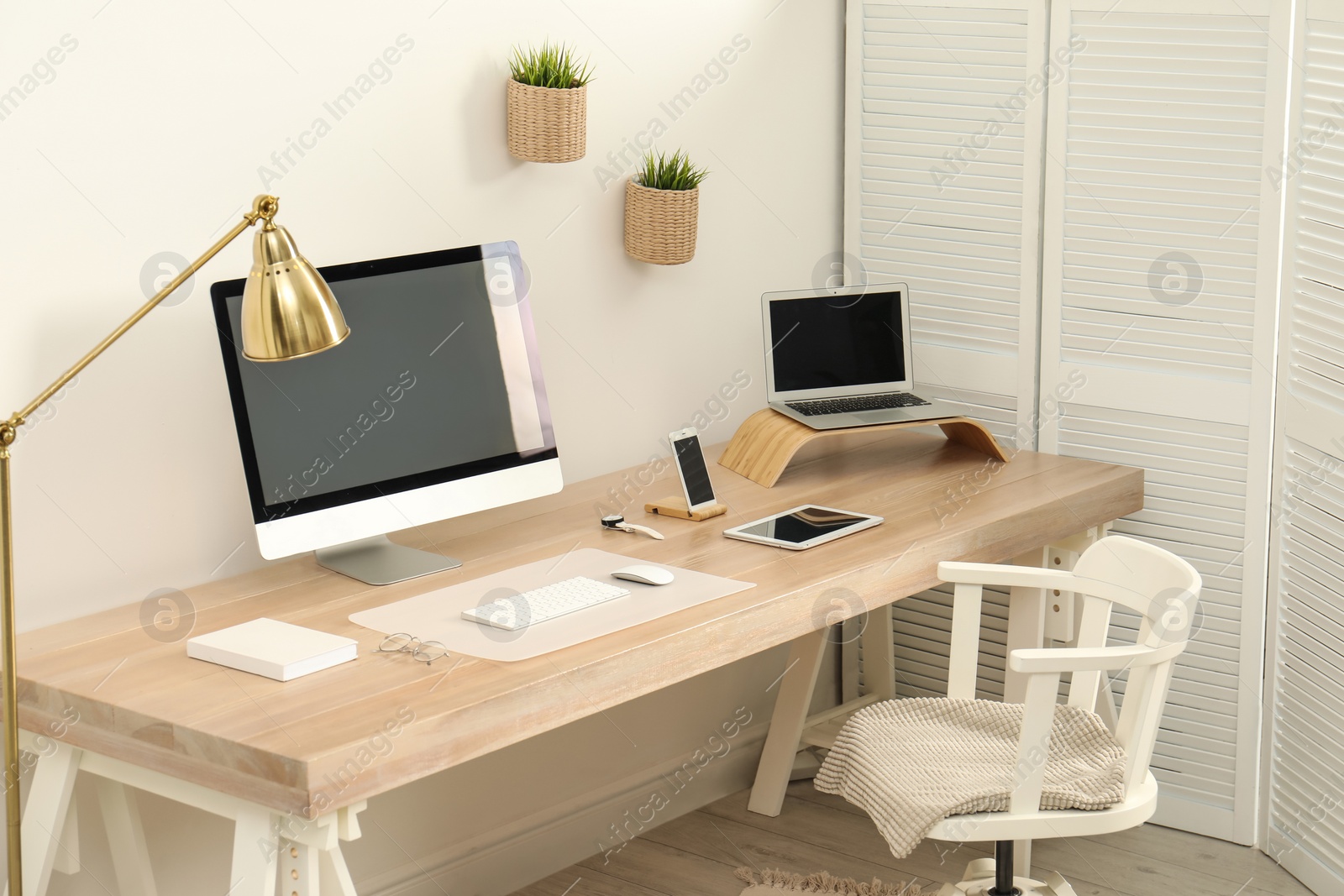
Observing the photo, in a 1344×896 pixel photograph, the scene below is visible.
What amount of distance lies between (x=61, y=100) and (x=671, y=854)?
1.87 metres

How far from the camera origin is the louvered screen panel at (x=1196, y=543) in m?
2.91

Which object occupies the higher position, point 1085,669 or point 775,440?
point 775,440

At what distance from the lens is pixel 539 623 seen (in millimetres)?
2070

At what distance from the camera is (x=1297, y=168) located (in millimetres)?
2709

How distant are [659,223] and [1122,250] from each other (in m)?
0.97

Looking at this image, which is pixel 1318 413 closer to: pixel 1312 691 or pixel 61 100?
pixel 1312 691

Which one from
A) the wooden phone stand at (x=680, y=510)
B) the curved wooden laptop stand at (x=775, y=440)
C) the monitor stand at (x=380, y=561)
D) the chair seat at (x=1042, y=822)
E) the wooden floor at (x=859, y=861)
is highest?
the curved wooden laptop stand at (x=775, y=440)

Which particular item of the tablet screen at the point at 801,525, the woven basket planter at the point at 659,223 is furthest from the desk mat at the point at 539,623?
the woven basket planter at the point at 659,223

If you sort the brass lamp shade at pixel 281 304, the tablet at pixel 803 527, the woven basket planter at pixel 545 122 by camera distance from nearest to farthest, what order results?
the brass lamp shade at pixel 281 304, the tablet at pixel 803 527, the woven basket planter at pixel 545 122

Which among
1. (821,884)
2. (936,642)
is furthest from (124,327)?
(936,642)

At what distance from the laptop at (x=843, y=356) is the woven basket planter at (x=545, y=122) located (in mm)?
580

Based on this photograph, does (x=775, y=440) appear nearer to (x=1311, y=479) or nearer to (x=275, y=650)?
(x=1311, y=479)

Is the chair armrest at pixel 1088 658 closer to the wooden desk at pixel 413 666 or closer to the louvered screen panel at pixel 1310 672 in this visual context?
the wooden desk at pixel 413 666

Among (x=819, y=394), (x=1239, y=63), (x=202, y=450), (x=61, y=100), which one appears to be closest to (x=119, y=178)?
(x=61, y=100)
